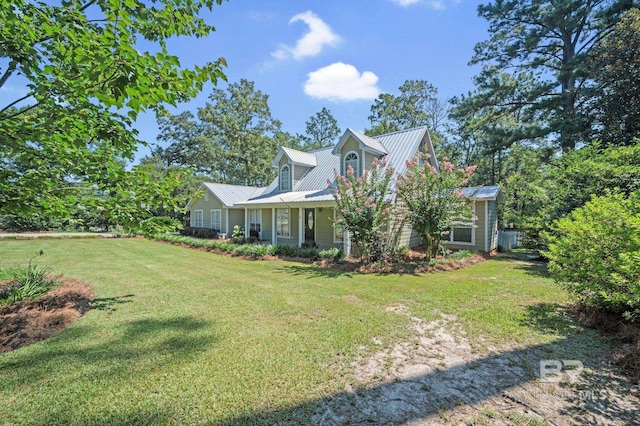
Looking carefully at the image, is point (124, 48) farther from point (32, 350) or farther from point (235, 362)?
point (32, 350)

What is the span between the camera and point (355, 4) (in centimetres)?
801

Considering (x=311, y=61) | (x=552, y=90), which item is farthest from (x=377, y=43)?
(x=552, y=90)

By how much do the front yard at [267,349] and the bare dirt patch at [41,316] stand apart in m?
0.28

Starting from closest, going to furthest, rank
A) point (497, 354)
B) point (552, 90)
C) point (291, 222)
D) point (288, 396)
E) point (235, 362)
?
point (288, 396) → point (235, 362) → point (497, 354) → point (291, 222) → point (552, 90)

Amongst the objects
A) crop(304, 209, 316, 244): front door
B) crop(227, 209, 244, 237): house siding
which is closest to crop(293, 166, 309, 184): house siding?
crop(304, 209, 316, 244): front door

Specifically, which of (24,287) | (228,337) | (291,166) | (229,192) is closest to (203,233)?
(229,192)

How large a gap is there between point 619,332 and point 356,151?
10836 millimetres

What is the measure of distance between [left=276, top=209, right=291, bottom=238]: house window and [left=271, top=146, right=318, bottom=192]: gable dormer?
60.6 inches

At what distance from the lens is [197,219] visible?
2342 cm

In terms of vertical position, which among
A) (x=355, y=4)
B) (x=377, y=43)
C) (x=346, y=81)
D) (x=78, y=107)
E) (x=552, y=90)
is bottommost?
(x=78, y=107)

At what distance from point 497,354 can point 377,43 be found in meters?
11.3

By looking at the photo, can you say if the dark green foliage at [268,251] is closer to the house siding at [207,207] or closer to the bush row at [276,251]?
the bush row at [276,251]

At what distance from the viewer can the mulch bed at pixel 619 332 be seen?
3396 millimetres

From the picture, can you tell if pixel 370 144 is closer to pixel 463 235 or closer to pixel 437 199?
pixel 437 199
